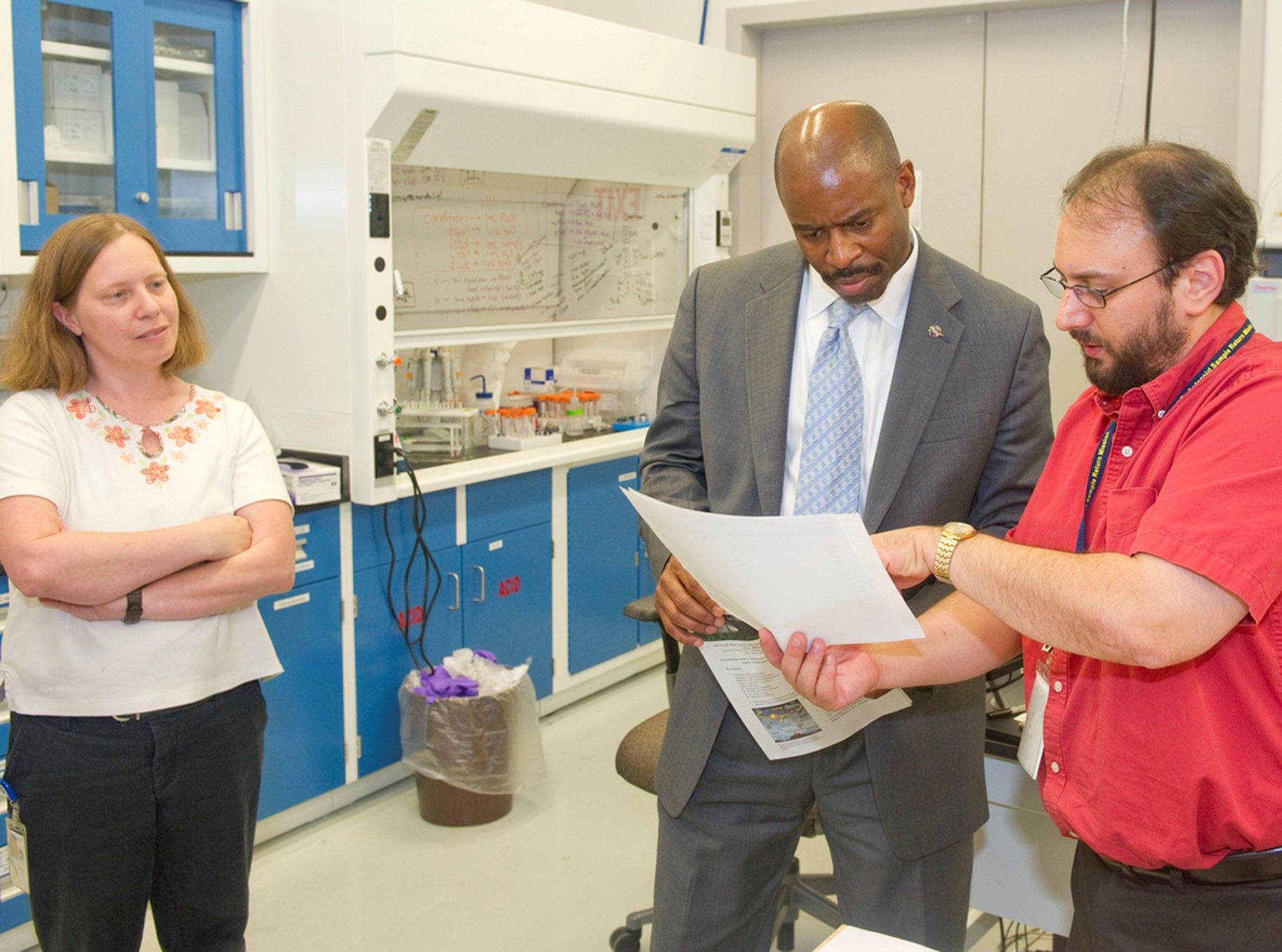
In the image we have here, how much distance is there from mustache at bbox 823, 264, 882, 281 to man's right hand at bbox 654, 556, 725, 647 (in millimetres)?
432

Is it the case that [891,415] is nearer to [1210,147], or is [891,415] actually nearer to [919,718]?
[919,718]

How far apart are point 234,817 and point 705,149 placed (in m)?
2.73

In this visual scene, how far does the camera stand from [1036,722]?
1425 millimetres

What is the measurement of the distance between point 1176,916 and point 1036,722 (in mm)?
246

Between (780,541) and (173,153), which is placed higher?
(173,153)

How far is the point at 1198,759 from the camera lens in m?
1.22

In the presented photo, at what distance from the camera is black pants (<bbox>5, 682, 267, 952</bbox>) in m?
1.80

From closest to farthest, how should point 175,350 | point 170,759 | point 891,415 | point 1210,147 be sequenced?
point 891,415, point 170,759, point 175,350, point 1210,147

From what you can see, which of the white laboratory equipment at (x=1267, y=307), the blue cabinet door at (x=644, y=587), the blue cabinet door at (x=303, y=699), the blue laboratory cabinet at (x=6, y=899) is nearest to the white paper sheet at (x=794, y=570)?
the blue laboratory cabinet at (x=6, y=899)

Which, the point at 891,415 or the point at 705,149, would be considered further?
the point at 705,149

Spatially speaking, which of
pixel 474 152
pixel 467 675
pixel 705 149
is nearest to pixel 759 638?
pixel 467 675

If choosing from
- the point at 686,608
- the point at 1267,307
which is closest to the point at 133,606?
the point at 686,608

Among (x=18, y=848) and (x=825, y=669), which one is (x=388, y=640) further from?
(x=825, y=669)

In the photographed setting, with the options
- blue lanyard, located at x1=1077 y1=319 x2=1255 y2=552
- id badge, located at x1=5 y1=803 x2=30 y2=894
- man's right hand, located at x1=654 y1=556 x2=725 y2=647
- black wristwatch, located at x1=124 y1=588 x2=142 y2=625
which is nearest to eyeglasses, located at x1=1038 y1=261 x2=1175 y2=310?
blue lanyard, located at x1=1077 y1=319 x2=1255 y2=552
